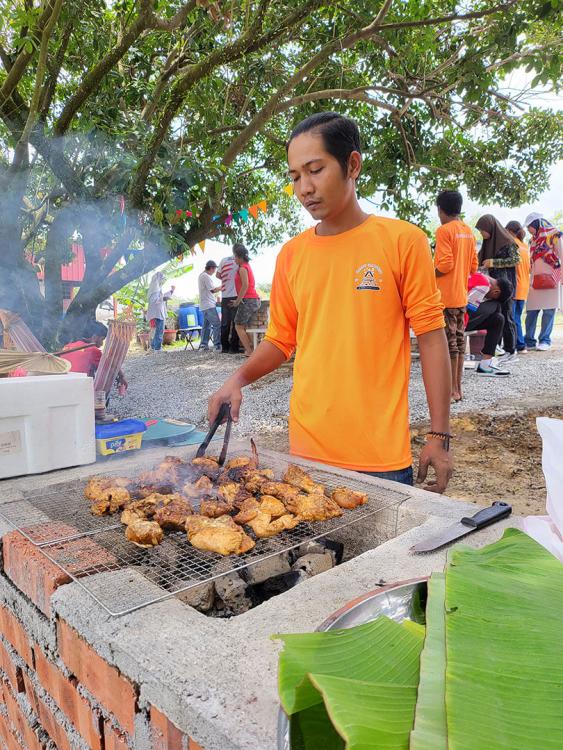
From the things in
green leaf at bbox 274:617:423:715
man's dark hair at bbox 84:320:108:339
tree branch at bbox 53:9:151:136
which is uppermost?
tree branch at bbox 53:9:151:136

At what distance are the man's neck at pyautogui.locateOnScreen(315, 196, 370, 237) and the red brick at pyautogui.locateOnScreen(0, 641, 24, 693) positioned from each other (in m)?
2.15

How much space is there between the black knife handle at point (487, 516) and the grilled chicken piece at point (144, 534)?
37.6 inches

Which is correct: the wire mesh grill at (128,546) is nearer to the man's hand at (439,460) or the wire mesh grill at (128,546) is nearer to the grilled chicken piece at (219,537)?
the grilled chicken piece at (219,537)

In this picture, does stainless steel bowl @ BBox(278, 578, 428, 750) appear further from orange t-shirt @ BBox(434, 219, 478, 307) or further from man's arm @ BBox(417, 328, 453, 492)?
orange t-shirt @ BBox(434, 219, 478, 307)

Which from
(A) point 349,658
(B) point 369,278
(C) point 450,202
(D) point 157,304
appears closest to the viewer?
(A) point 349,658

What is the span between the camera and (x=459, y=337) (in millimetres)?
7305

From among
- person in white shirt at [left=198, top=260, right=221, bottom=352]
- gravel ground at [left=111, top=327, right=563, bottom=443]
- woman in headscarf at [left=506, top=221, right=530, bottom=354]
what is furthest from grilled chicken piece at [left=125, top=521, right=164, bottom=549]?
person in white shirt at [left=198, top=260, right=221, bottom=352]

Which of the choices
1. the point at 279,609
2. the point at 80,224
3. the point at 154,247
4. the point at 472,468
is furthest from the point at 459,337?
the point at 279,609

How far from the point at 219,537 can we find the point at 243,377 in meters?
1.11

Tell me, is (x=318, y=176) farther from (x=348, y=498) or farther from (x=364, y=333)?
(x=348, y=498)

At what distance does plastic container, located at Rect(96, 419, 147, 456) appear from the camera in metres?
3.44

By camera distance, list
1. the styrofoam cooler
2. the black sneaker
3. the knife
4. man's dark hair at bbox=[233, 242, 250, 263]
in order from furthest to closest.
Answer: man's dark hair at bbox=[233, 242, 250, 263]
the black sneaker
the styrofoam cooler
the knife

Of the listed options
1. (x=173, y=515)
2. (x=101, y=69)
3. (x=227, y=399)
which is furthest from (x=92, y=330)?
(x=173, y=515)

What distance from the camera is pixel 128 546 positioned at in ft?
5.87
